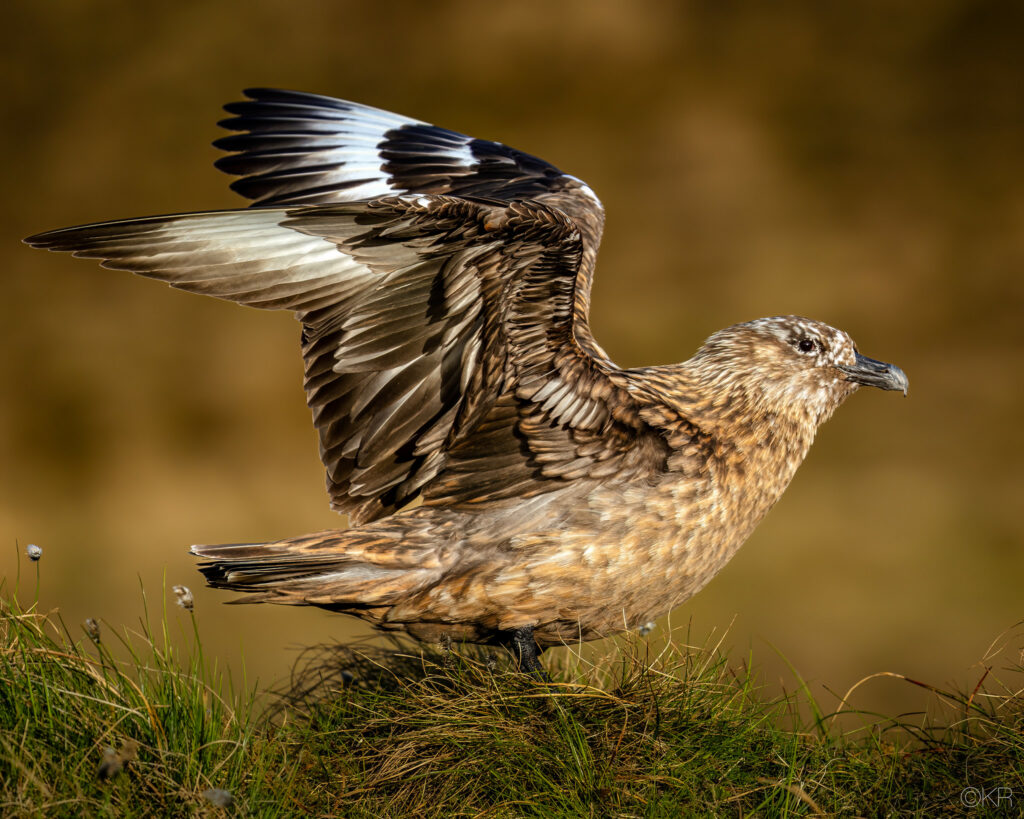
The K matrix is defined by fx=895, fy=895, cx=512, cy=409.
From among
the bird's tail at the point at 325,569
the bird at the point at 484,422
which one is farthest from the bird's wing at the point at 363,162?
the bird's tail at the point at 325,569

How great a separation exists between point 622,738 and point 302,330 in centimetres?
149

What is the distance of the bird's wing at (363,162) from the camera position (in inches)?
153

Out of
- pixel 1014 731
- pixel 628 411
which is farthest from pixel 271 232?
pixel 1014 731

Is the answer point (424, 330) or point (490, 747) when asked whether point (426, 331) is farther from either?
point (490, 747)

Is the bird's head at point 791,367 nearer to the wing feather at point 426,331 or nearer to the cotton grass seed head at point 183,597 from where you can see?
the wing feather at point 426,331

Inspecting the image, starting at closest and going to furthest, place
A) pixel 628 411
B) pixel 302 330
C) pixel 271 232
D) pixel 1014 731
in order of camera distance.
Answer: pixel 1014 731
pixel 271 232
pixel 302 330
pixel 628 411

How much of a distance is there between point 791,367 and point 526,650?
1.40 m

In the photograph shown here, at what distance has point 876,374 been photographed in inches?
131

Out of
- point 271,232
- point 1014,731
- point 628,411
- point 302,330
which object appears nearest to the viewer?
point 1014,731

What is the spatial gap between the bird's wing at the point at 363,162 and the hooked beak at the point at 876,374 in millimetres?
1054

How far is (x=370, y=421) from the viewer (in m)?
2.85

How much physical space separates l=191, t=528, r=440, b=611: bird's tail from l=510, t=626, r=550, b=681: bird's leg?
33 cm

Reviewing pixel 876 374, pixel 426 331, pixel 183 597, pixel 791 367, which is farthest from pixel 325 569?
pixel 876 374

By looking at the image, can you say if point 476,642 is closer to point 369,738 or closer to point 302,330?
point 369,738
